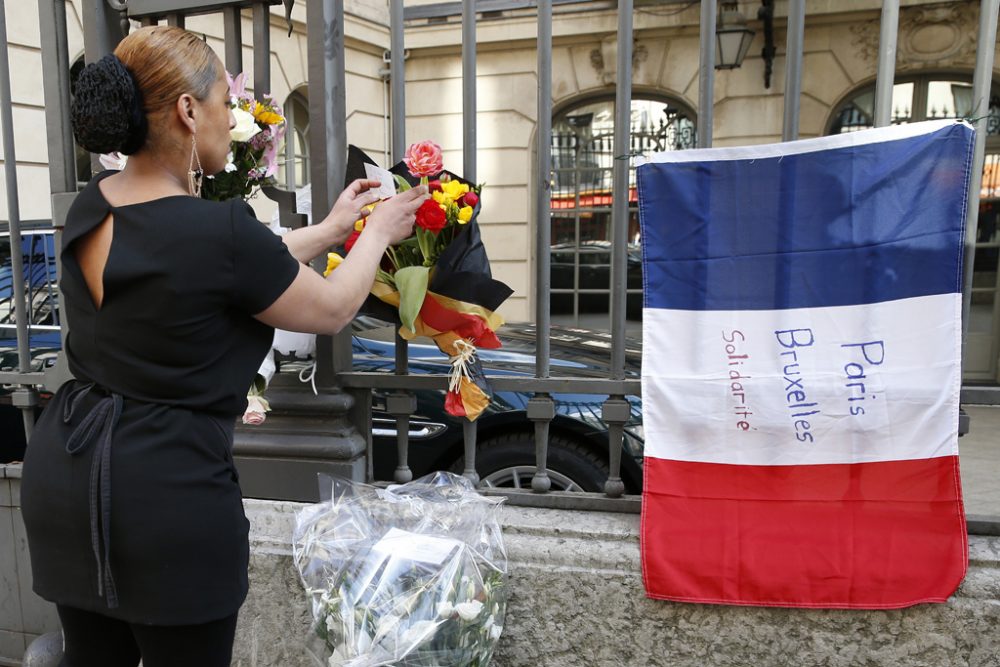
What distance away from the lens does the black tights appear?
1.50 meters

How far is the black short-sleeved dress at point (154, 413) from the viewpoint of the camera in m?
1.39

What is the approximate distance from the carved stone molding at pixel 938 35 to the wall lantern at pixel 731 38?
6.00 feet

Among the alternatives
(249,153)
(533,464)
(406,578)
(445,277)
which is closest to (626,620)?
(406,578)

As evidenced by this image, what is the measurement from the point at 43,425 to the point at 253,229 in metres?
0.66

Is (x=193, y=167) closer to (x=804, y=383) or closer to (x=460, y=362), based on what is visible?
(x=460, y=362)

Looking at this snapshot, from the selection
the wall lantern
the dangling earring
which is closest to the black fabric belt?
the dangling earring

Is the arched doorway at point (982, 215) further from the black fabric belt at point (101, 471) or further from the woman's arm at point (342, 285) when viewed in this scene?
the black fabric belt at point (101, 471)

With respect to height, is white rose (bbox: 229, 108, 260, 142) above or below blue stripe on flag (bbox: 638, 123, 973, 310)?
above

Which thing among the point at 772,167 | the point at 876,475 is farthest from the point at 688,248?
the point at 876,475

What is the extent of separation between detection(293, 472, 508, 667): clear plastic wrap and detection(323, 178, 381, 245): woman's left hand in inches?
30.9

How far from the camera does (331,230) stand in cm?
181

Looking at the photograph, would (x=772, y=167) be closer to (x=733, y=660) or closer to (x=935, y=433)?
(x=935, y=433)

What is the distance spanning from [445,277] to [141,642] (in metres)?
1.07

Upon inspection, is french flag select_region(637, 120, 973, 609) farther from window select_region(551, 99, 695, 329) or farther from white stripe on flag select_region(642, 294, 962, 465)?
window select_region(551, 99, 695, 329)
